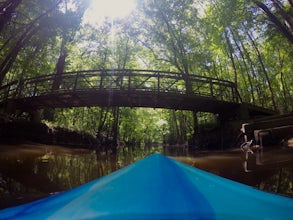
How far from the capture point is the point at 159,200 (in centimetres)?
132

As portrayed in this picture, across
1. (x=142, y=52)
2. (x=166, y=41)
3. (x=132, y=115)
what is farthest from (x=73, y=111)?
(x=166, y=41)

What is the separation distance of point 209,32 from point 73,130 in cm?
1214

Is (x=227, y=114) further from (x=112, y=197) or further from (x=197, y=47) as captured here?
(x=112, y=197)

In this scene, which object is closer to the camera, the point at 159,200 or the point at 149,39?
the point at 159,200

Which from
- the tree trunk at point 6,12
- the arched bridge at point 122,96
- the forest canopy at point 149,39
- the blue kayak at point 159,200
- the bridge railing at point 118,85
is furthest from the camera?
the bridge railing at point 118,85

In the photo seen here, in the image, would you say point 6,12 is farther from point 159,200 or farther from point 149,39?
point 149,39

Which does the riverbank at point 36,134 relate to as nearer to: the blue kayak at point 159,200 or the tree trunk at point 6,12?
the tree trunk at point 6,12

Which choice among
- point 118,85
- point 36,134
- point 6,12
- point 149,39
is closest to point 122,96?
point 118,85

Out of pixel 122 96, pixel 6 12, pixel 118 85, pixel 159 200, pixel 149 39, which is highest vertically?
pixel 149 39

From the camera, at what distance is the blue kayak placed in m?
1.28

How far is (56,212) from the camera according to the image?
51.5 inches

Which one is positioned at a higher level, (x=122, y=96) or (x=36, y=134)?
(x=122, y=96)

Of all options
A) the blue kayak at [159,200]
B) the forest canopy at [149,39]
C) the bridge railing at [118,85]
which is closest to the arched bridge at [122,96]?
the bridge railing at [118,85]

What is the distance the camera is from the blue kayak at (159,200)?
4.19 feet
